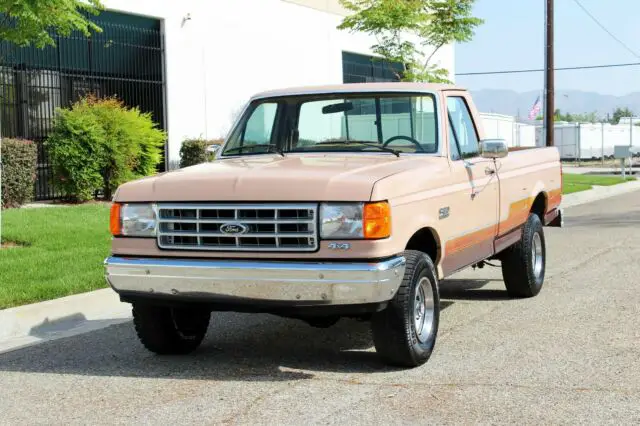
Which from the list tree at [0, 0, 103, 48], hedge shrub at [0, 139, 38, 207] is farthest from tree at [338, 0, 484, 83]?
tree at [0, 0, 103, 48]

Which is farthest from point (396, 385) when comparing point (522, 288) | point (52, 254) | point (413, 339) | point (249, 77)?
point (249, 77)

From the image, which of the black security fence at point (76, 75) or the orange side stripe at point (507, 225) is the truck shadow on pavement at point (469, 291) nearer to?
the orange side stripe at point (507, 225)

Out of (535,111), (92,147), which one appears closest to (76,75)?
(92,147)

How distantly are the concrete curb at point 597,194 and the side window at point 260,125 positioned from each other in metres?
16.9

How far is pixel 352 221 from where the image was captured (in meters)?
6.14

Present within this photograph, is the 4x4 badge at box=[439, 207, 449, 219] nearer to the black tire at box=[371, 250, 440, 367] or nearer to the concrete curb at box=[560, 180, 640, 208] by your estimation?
the black tire at box=[371, 250, 440, 367]

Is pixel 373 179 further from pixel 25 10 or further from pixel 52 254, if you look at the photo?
pixel 25 10

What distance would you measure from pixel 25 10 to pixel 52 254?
3.12m

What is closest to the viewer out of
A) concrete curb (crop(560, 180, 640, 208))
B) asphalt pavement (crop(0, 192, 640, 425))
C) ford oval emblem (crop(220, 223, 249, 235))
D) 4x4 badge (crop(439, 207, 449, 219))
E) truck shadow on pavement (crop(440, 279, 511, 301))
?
asphalt pavement (crop(0, 192, 640, 425))

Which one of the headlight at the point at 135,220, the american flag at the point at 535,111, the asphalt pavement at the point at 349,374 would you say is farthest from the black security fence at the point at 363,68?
the headlight at the point at 135,220

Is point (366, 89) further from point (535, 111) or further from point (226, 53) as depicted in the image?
point (535, 111)

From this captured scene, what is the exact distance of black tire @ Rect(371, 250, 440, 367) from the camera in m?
6.40

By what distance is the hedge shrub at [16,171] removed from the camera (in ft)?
58.2

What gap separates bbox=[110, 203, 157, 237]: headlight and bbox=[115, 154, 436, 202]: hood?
0.06 metres
